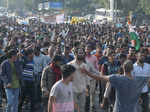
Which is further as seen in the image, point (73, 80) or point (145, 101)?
point (145, 101)

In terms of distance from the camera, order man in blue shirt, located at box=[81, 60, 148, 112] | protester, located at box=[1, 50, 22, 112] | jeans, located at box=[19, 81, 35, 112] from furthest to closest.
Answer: jeans, located at box=[19, 81, 35, 112] → protester, located at box=[1, 50, 22, 112] → man in blue shirt, located at box=[81, 60, 148, 112]

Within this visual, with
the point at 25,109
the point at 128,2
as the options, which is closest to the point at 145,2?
the point at 128,2

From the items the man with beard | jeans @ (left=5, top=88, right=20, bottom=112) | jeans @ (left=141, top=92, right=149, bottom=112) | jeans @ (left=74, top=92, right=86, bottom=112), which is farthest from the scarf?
jeans @ (left=141, top=92, right=149, bottom=112)

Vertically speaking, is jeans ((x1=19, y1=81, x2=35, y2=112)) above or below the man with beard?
below

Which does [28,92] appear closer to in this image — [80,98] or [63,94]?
[80,98]

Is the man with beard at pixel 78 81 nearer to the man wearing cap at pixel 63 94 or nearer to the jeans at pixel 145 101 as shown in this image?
the jeans at pixel 145 101

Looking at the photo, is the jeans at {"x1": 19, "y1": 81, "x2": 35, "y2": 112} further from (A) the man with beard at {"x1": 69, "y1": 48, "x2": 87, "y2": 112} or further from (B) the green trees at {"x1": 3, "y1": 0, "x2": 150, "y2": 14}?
(B) the green trees at {"x1": 3, "y1": 0, "x2": 150, "y2": 14}

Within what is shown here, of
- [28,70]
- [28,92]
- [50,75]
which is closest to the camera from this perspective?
[50,75]

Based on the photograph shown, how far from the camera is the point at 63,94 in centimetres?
621

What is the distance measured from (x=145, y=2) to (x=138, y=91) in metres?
63.1

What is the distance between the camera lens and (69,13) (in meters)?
92.4

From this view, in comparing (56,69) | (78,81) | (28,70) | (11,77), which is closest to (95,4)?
(28,70)

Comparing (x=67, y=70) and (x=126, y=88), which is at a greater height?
(x=67, y=70)

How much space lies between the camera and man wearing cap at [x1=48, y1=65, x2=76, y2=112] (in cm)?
619
